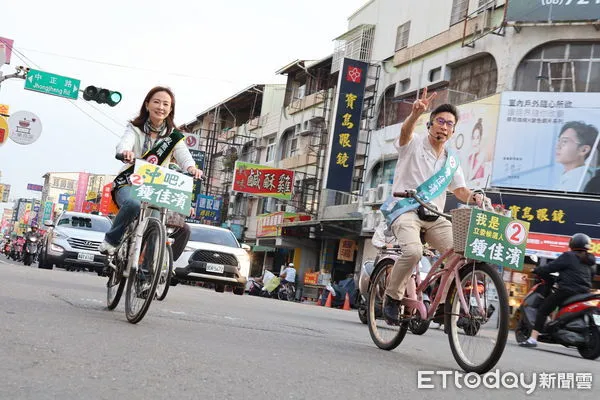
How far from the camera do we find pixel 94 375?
12.2ft

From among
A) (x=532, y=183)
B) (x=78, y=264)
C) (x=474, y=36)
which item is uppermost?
(x=474, y=36)

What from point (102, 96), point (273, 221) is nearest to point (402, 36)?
point (273, 221)

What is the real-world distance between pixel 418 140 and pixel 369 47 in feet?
102

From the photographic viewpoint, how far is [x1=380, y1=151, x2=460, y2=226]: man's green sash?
615 cm

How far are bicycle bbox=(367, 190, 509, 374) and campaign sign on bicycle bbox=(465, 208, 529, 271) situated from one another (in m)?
0.10

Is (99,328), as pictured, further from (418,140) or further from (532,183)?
(532,183)

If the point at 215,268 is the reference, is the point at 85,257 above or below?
below

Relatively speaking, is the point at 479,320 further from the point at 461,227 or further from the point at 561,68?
the point at 561,68

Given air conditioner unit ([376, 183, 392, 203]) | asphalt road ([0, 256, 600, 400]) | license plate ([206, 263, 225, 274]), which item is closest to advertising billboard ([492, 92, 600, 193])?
air conditioner unit ([376, 183, 392, 203])

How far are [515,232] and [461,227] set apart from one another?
360 mm

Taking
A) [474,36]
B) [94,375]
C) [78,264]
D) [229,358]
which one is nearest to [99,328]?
[229,358]

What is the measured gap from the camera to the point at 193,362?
14.5 feet

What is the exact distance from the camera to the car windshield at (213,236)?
1670 centimetres

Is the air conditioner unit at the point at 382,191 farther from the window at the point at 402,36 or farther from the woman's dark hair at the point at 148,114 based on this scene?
the woman's dark hair at the point at 148,114
